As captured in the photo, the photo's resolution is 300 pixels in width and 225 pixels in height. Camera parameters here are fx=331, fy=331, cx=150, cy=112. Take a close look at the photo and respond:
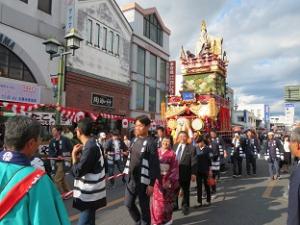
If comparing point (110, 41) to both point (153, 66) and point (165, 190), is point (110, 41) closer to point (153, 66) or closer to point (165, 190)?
point (153, 66)

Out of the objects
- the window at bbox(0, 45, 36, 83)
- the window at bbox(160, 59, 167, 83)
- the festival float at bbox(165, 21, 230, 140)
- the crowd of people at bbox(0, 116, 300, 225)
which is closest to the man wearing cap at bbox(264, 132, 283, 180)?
the crowd of people at bbox(0, 116, 300, 225)

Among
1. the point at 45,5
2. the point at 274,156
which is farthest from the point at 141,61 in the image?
the point at 274,156

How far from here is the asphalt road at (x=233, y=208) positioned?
6.36 meters


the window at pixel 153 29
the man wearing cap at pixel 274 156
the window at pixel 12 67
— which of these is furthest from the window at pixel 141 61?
the man wearing cap at pixel 274 156

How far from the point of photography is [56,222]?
6.25 feet

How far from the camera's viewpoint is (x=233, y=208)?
24.3ft

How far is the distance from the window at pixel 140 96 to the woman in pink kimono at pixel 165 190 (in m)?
20.1

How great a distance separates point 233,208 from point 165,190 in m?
2.30

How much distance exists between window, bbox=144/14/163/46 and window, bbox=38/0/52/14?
10.8m

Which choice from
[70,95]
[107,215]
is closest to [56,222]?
[107,215]

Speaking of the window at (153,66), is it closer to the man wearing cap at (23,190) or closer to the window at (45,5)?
the window at (45,5)

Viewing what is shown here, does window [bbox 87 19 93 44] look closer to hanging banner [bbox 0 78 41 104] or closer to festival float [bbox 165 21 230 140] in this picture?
hanging banner [bbox 0 78 41 104]

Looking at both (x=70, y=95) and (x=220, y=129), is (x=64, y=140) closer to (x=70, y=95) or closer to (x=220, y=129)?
(x=220, y=129)

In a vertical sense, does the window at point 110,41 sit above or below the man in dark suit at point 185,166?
above
